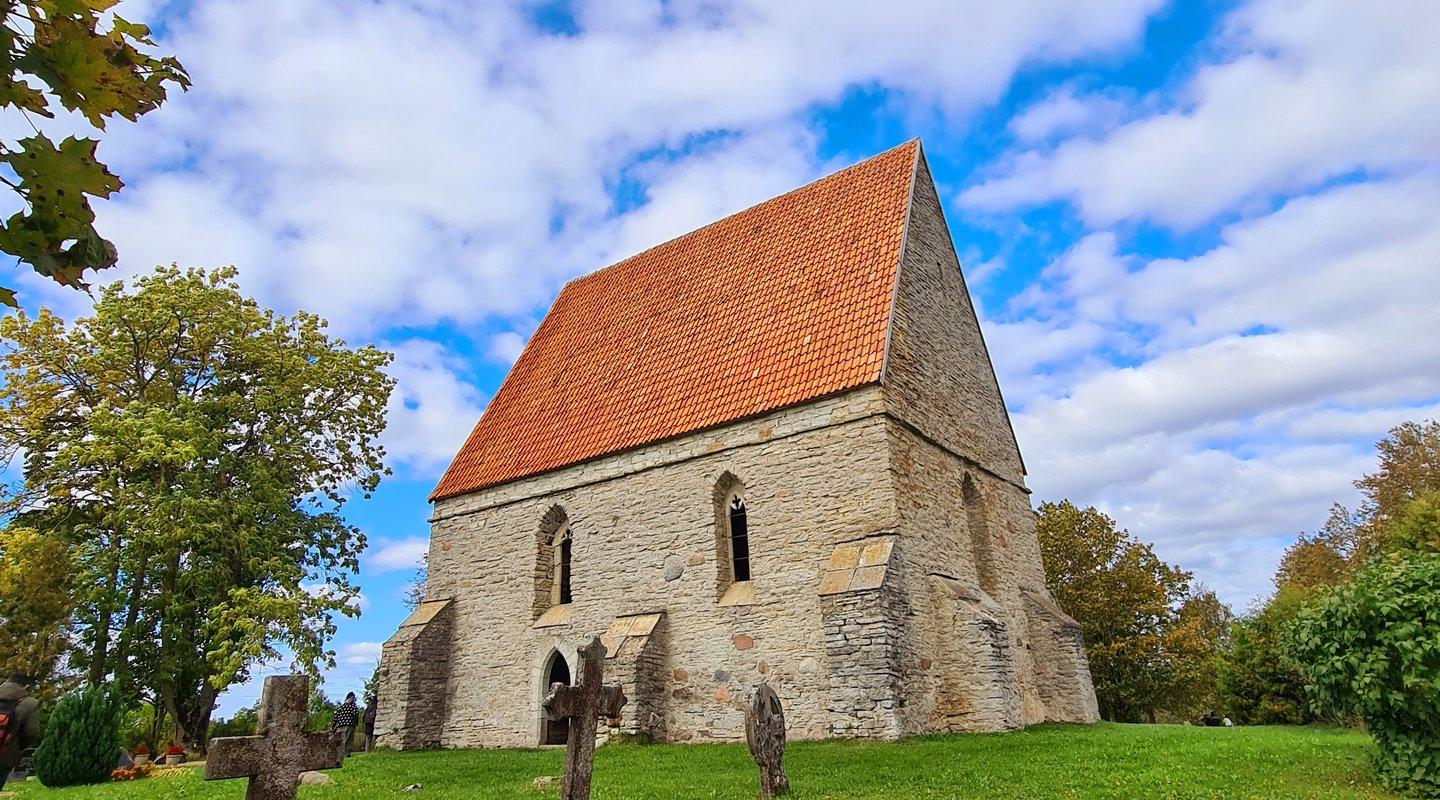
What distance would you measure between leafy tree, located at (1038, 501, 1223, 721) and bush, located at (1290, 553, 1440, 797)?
1959 centimetres

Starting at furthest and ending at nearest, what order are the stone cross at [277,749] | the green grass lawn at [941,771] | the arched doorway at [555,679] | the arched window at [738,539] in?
the arched doorway at [555,679], the arched window at [738,539], the green grass lawn at [941,771], the stone cross at [277,749]

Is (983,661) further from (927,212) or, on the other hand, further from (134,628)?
(134,628)

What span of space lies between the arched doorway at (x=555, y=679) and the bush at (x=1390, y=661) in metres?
12.2

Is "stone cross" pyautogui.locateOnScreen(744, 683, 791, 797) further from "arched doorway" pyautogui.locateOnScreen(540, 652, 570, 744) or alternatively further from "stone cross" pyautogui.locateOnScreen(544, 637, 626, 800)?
"arched doorway" pyautogui.locateOnScreen(540, 652, 570, 744)

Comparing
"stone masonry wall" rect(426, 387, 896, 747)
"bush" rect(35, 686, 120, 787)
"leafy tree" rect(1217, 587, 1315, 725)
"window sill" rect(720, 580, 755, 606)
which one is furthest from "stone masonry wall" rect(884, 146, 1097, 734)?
"bush" rect(35, 686, 120, 787)

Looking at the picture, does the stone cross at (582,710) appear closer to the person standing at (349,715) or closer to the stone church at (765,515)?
the stone church at (765,515)

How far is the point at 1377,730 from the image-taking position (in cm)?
777

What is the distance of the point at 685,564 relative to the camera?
14.5 metres

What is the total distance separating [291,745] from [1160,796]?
24.2 ft

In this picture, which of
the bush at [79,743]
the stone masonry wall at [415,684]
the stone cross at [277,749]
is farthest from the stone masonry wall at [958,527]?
the bush at [79,743]

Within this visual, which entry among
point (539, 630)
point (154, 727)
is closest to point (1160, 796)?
point (539, 630)

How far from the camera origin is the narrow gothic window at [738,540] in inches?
563

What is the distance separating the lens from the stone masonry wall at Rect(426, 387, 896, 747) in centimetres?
1290

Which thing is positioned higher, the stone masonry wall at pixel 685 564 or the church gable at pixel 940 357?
the church gable at pixel 940 357
